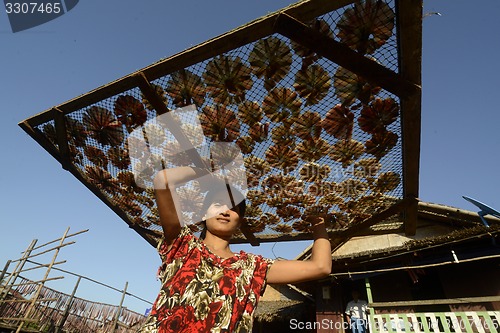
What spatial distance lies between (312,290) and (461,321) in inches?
233

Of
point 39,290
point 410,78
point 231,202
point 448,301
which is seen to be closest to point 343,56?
point 410,78

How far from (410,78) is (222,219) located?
1.72 meters

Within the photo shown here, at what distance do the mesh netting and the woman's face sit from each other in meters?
0.98

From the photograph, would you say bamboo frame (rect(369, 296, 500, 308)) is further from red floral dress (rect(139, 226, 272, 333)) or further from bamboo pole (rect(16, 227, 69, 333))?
bamboo pole (rect(16, 227, 69, 333))

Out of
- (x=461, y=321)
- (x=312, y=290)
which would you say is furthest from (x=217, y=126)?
(x=312, y=290)

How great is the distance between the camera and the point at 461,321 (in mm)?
6082

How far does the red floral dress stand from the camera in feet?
4.72

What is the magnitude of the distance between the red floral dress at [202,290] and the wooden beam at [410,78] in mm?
1721

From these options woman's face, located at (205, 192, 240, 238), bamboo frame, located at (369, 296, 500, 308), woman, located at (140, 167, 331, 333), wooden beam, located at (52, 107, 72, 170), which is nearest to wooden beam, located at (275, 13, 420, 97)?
woman, located at (140, 167, 331, 333)

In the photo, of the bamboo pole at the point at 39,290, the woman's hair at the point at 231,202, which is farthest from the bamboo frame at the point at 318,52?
the bamboo pole at the point at 39,290

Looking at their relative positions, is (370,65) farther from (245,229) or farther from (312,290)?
(312,290)

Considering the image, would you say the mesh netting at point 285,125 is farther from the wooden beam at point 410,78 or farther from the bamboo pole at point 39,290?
the bamboo pole at point 39,290

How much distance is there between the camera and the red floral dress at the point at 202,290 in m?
1.44

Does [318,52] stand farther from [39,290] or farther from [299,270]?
[39,290]
